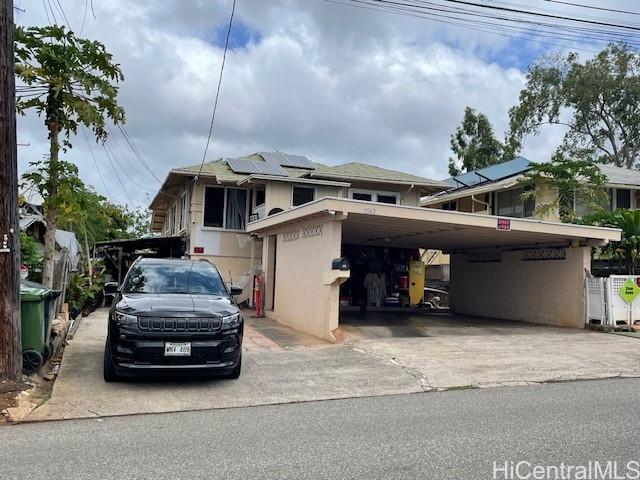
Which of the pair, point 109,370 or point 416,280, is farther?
point 416,280

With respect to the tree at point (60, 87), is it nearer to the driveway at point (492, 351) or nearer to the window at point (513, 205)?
the driveway at point (492, 351)

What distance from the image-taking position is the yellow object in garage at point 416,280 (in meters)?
22.0

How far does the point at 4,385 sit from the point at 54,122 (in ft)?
16.8

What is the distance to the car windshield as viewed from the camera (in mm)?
9078

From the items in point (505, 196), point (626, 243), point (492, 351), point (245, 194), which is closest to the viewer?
point (492, 351)

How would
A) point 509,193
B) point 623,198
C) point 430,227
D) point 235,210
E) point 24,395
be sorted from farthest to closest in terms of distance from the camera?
point 509,193
point 623,198
point 235,210
point 430,227
point 24,395

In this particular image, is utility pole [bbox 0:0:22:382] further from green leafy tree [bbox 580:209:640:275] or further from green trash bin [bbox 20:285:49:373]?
green leafy tree [bbox 580:209:640:275]

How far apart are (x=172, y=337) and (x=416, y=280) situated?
613 inches

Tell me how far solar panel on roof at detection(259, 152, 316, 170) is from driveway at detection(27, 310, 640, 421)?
10.4 meters

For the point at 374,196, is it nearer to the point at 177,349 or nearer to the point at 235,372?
the point at 235,372

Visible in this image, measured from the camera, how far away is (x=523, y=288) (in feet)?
58.1

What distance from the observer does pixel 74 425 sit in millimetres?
6262

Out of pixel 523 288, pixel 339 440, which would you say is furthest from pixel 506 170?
pixel 339 440

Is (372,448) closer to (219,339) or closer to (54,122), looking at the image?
(219,339)
